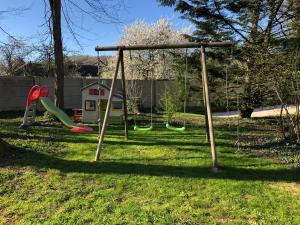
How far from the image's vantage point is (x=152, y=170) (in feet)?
19.1

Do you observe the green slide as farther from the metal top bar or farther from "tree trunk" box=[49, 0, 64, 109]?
the metal top bar

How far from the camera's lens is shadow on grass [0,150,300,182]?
5.55 metres

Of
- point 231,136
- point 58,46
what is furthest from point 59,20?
point 231,136

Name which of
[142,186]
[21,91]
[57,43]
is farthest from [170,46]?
[21,91]

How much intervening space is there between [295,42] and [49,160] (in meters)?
8.35

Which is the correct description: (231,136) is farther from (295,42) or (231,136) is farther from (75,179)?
(75,179)

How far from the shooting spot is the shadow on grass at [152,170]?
18.2 ft

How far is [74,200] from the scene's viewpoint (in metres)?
4.57

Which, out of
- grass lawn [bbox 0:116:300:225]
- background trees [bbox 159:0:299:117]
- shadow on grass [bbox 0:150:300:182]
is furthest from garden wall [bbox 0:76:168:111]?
shadow on grass [bbox 0:150:300:182]

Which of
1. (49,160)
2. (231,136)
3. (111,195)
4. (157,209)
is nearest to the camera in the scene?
(157,209)

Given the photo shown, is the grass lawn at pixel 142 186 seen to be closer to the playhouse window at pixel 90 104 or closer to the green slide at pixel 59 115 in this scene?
the green slide at pixel 59 115

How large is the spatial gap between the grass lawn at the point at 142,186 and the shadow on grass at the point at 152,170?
15 millimetres

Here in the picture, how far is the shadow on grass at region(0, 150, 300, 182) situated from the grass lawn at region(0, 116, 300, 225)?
1cm

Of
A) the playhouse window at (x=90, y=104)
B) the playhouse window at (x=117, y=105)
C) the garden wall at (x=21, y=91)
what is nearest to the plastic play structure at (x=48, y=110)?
the playhouse window at (x=90, y=104)
